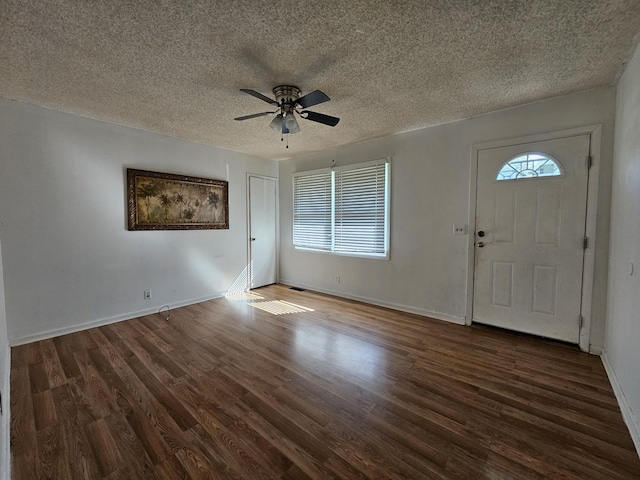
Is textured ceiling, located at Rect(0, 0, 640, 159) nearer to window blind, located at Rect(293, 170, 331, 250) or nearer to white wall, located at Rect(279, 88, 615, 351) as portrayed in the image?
white wall, located at Rect(279, 88, 615, 351)

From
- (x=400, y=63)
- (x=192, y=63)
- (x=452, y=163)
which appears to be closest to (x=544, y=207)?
(x=452, y=163)

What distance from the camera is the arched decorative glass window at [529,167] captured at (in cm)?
270

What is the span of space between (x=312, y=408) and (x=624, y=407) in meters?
2.06

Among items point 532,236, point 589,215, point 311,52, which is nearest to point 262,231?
point 311,52

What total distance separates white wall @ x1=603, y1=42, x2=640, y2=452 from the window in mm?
2227

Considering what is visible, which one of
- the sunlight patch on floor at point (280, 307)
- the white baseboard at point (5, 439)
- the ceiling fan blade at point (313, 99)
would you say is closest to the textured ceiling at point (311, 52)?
the ceiling fan blade at point (313, 99)

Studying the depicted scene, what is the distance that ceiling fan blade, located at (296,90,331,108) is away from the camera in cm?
208

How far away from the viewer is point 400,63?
80.0 inches

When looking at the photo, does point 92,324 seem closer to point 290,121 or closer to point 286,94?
point 290,121

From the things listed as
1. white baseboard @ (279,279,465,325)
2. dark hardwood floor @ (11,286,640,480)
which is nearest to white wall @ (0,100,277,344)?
dark hardwood floor @ (11,286,640,480)

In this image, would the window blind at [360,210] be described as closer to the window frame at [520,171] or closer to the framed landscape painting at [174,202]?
the window frame at [520,171]

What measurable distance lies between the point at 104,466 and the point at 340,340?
6.56ft

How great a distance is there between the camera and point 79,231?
3062mm

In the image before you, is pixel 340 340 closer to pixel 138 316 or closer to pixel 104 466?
pixel 104 466
